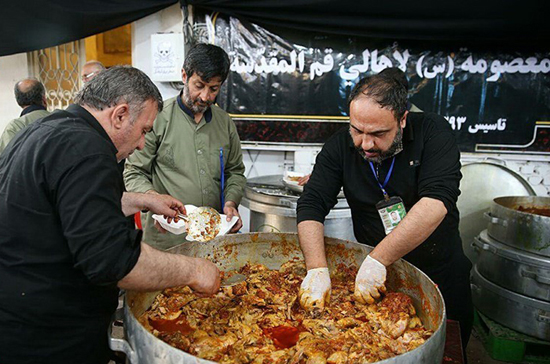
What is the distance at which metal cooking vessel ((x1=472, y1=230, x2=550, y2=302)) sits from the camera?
9.59ft

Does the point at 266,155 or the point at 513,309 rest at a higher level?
the point at 266,155

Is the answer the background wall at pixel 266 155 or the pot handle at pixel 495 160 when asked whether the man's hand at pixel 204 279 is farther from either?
the pot handle at pixel 495 160

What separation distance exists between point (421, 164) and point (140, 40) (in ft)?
11.2

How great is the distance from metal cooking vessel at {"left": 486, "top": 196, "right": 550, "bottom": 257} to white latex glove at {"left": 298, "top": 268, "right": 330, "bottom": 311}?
2.05m

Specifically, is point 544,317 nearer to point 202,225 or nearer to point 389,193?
point 389,193

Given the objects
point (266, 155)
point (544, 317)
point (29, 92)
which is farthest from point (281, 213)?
point (29, 92)

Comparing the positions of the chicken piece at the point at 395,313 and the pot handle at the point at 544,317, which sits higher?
the chicken piece at the point at 395,313

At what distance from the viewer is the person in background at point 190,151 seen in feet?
8.24

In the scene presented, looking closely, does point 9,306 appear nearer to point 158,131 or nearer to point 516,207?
point 158,131

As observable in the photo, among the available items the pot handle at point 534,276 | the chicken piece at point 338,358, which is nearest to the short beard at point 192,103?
the chicken piece at point 338,358

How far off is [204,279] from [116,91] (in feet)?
2.33

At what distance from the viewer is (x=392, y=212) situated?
195cm

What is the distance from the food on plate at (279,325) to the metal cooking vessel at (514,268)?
1.86 meters

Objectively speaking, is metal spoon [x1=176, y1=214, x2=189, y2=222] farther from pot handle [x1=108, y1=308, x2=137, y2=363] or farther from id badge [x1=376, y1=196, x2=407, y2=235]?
id badge [x1=376, y1=196, x2=407, y2=235]
